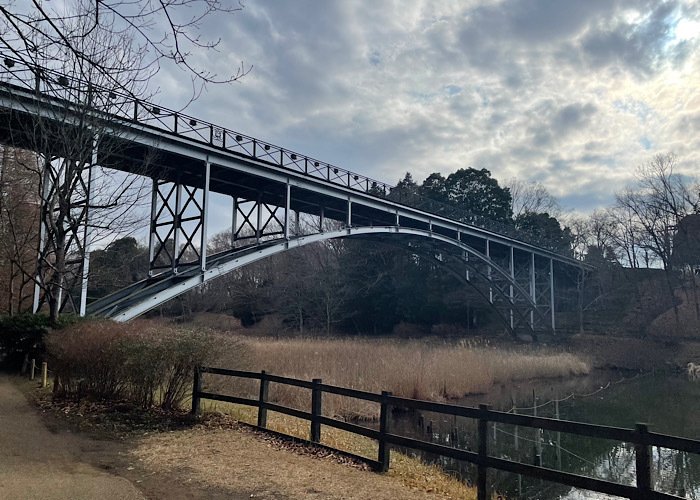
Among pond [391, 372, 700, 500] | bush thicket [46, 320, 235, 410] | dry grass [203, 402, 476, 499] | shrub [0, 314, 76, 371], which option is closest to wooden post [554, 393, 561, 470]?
pond [391, 372, 700, 500]

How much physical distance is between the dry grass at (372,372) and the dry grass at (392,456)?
1496 mm

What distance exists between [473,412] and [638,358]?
30.3m

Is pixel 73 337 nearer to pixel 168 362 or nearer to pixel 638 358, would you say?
pixel 168 362

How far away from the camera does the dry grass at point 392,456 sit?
6.13 m

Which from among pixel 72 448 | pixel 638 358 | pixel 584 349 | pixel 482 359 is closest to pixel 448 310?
pixel 584 349

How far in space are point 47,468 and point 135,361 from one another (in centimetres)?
267

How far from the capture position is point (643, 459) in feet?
14.3

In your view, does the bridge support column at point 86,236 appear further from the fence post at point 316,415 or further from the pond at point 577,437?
the pond at point 577,437

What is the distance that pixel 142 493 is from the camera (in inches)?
207

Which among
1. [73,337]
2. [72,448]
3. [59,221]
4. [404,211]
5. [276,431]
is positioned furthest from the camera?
[404,211]

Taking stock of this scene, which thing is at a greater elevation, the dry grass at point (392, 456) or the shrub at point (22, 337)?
the shrub at point (22, 337)

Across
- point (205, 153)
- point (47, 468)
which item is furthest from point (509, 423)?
point (205, 153)

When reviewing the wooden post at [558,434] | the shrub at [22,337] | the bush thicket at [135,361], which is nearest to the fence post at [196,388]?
the bush thicket at [135,361]

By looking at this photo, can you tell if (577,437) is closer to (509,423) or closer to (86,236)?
(509,423)
